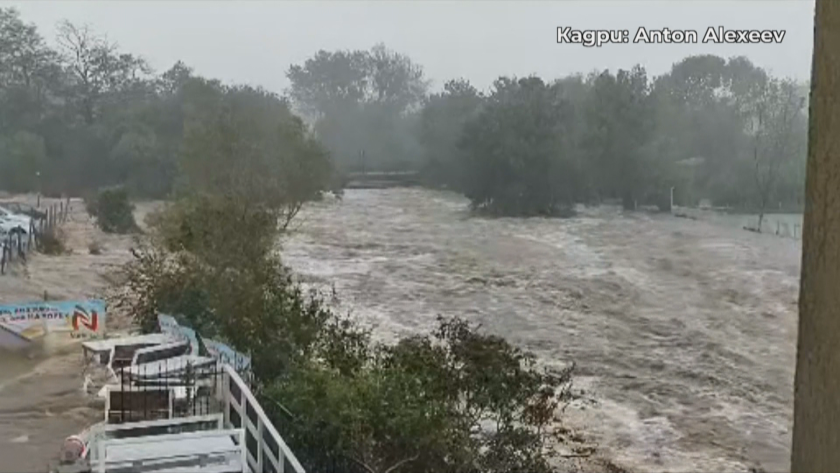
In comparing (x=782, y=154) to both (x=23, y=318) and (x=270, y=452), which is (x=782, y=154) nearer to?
(x=270, y=452)

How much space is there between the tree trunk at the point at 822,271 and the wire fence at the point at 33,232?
4961 millimetres

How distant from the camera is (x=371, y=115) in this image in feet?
17.6

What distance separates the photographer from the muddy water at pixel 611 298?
3619 mm

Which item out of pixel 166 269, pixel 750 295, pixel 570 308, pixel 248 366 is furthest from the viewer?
pixel 570 308

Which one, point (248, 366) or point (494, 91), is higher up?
point (494, 91)

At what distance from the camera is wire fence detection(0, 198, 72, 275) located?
5044 mm

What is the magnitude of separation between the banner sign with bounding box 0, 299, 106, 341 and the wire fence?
1.47 m

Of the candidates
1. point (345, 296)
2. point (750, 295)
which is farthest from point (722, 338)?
point (345, 296)

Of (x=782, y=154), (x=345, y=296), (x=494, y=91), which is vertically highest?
(x=494, y=91)

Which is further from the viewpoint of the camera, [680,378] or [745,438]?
[680,378]

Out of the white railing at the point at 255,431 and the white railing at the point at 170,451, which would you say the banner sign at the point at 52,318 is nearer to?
the white railing at the point at 255,431

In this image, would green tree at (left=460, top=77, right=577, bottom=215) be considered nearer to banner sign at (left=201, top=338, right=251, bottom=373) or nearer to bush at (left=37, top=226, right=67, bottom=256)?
bush at (left=37, top=226, right=67, bottom=256)

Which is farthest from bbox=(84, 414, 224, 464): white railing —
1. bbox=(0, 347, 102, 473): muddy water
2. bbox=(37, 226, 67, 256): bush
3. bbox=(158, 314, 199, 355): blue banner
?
bbox=(37, 226, 67, 256): bush

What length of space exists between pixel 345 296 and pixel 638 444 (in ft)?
5.83
